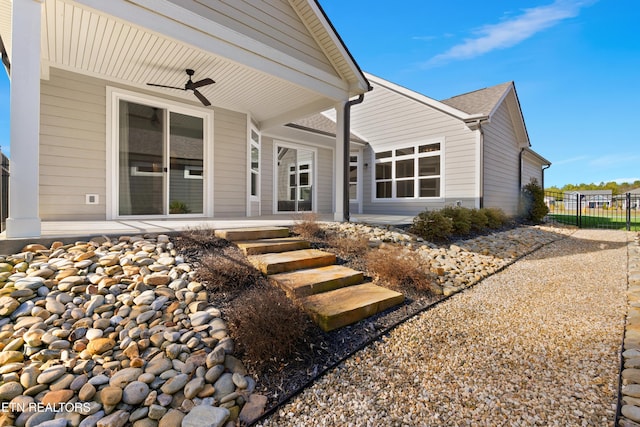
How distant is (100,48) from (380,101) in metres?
7.81

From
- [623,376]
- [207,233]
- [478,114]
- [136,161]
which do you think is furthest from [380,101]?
[623,376]

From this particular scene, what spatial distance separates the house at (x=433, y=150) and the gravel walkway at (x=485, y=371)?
5564mm

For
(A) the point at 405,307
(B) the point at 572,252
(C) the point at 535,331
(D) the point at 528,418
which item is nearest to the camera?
(D) the point at 528,418

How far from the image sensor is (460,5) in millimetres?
8164

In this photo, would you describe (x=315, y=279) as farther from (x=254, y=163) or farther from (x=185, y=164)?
(x=254, y=163)

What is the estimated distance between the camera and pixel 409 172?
918 cm

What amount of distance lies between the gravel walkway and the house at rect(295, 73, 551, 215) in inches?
219

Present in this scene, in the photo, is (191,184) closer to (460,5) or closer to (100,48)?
(100,48)

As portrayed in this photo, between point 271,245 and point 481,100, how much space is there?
874 cm

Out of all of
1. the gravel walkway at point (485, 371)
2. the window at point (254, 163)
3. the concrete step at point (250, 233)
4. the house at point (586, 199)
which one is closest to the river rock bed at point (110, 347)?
the gravel walkway at point (485, 371)

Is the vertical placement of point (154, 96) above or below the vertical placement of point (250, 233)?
above

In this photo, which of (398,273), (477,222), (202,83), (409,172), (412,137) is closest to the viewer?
(398,273)

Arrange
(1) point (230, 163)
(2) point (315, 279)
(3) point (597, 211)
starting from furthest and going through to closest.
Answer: (3) point (597, 211) → (1) point (230, 163) → (2) point (315, 279)

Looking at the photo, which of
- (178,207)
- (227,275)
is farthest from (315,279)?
(178,207)
